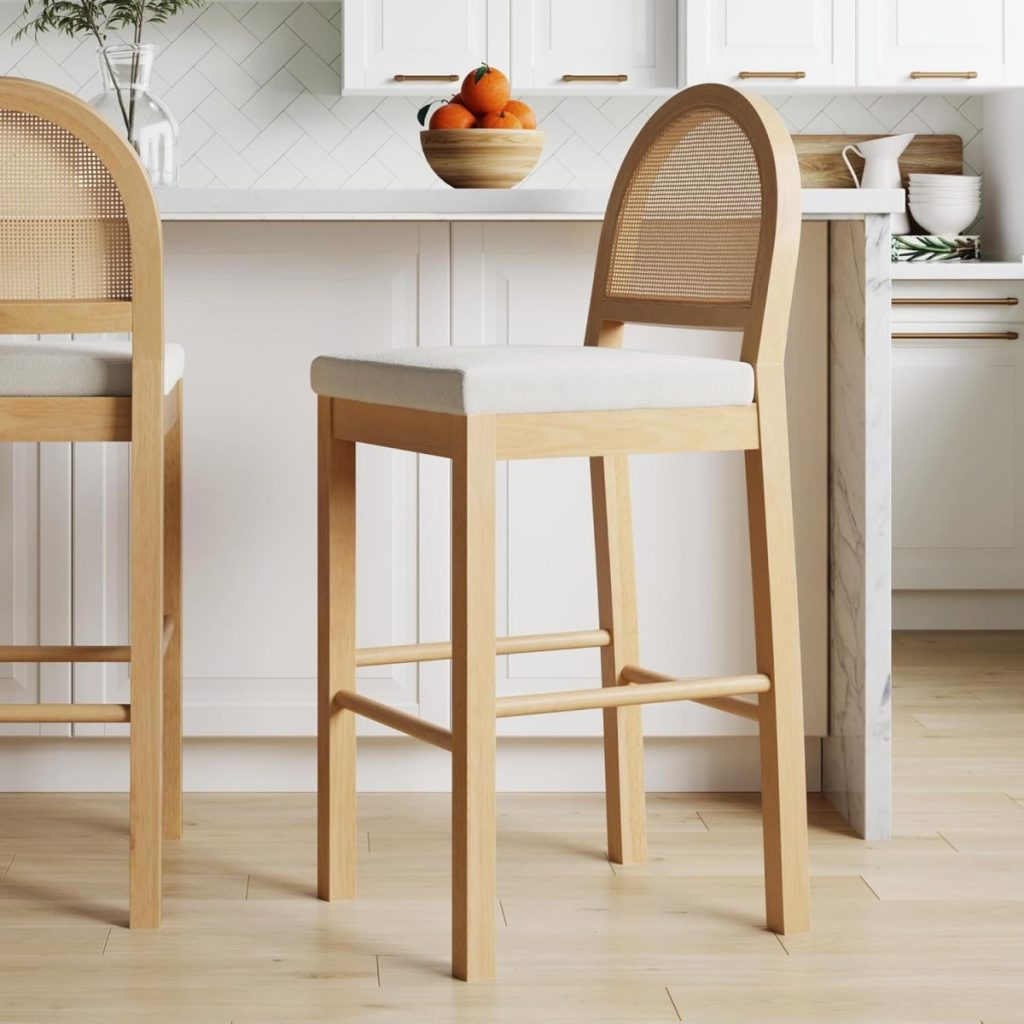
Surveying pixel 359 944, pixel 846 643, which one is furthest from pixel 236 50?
pixel 359 944

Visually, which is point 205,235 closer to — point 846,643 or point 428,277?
point 428,277

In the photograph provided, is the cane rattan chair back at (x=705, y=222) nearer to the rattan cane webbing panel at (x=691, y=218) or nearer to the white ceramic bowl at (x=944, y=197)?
the rattan cane webbing panel at (x=691, y=218)

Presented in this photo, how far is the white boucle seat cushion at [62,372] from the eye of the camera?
1664 mm

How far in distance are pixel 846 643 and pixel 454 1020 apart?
36.3 inches

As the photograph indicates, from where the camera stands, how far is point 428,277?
2.17 m

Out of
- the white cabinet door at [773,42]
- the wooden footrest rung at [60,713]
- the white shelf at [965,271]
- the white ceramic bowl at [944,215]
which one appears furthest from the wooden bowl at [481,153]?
the white ceramic bowl at [944,215]

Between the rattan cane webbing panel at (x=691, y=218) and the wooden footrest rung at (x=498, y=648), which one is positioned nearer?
the rattan cane webbing panel at (x=691, y=218)

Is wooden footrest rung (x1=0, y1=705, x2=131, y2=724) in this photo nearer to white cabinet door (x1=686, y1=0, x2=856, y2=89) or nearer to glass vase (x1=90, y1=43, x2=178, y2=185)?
glass vase (x1=90, y1=43, x2=178, y2=185)

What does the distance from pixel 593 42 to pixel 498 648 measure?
8.20 feet

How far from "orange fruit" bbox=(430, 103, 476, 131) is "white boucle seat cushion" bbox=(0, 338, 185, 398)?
24.6 inches

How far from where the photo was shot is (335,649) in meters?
1.81

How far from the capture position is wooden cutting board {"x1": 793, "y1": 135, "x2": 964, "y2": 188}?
4.22 metres

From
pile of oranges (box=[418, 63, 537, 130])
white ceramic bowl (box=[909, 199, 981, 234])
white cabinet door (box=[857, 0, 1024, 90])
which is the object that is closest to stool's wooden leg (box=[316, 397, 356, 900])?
pile of oranges (box=[418, 63, 537, 130])

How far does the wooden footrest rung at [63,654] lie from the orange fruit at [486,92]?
2.89ft
